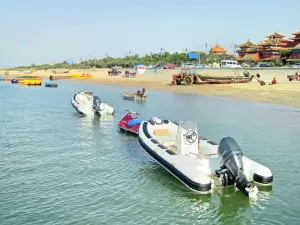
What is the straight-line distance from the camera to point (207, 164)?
12.5 m

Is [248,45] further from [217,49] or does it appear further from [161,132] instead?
[161,132]

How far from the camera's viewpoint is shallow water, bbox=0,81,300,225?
406 inches

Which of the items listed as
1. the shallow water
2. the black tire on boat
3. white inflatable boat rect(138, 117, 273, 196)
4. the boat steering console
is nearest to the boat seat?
the shallow water

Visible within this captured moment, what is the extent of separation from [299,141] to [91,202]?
11.8 meters

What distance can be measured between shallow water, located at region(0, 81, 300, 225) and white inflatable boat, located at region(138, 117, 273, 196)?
1.31ft

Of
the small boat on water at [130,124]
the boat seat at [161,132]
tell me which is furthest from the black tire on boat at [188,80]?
the boat seat at [161,132]

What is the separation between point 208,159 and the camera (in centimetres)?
1270

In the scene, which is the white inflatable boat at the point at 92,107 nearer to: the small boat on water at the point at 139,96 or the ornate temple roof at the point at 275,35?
the small boat on water at the point at 139,96

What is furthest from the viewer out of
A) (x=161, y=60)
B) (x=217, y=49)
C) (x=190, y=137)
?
(x=161, y=60)

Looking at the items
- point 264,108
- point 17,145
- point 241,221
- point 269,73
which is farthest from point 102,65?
point 241,221

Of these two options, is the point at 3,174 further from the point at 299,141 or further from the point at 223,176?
the point at 299,141

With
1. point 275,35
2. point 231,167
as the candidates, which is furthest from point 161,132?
point 275,35

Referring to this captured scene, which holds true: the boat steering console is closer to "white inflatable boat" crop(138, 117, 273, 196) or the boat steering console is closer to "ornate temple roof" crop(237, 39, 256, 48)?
"white inflatable boat" crop(138, 117, 273, 196)

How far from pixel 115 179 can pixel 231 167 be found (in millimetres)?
4032
